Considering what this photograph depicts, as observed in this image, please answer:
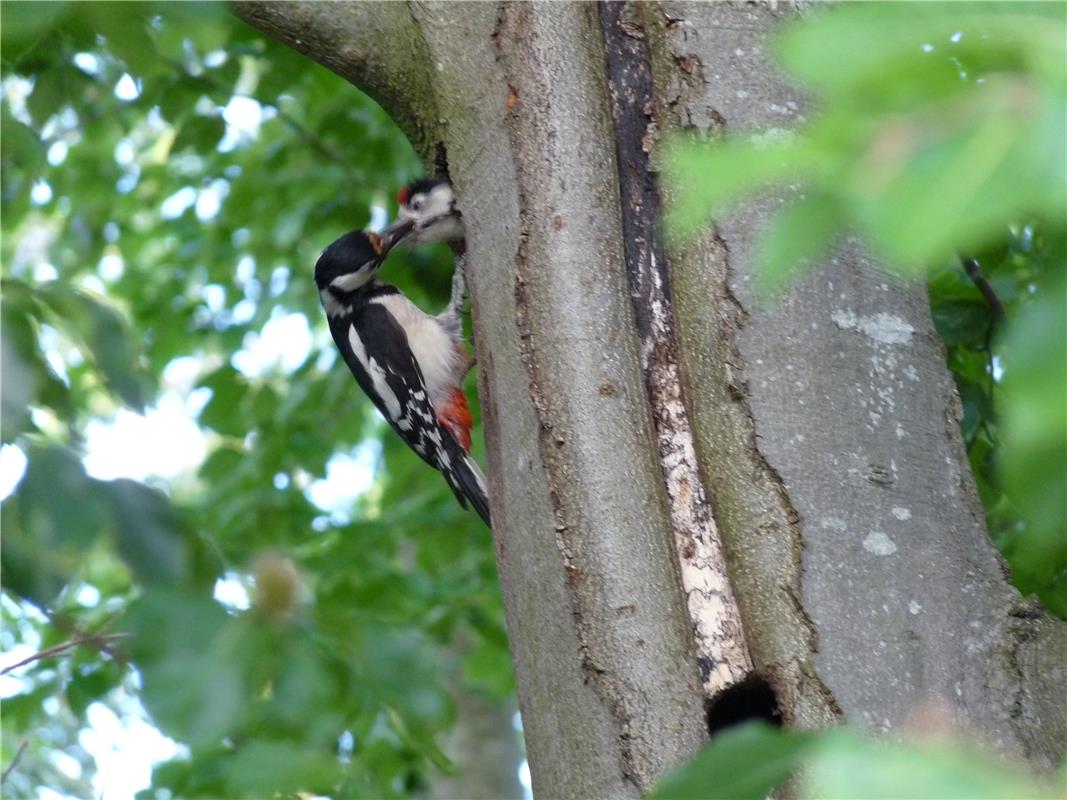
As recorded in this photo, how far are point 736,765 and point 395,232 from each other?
3.25 metres

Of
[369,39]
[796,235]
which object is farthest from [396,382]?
[796,235]

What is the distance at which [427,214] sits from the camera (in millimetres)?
3648

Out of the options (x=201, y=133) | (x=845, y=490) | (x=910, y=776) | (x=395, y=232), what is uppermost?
(x=201, y=133)

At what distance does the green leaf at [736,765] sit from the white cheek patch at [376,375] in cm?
334

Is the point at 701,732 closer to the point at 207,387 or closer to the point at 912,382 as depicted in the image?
the point at 912,382

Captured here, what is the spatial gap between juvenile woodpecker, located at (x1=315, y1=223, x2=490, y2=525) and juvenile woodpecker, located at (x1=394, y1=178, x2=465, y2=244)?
Result: 0.07 metres

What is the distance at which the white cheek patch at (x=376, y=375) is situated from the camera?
412cm

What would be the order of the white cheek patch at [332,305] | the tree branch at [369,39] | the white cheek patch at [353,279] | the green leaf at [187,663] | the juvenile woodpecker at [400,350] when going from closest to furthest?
the green leaf at [187,663], the tree branch at [369,39], the juvenile woodpecker at [400,350], the white cheek patch at [353,279], the white cheek patch at [332,305]

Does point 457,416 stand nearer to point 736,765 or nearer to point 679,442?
point 679,442

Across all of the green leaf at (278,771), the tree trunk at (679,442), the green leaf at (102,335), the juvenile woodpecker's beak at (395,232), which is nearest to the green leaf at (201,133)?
the juvenile woodpecker's beak at (395,232)

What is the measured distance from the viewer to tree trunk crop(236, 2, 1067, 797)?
5.56ft

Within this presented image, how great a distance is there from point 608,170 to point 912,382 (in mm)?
595

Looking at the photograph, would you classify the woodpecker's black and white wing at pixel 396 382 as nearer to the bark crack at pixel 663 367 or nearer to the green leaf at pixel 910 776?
the bark crack at pixel 663 367

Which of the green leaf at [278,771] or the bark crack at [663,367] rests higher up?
the bark crack at [663,367]
